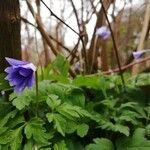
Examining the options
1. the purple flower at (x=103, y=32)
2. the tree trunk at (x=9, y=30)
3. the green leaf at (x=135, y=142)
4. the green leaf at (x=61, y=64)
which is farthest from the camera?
the purple flower at (x=103, y=32)

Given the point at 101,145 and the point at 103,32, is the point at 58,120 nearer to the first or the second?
the point at 101,145

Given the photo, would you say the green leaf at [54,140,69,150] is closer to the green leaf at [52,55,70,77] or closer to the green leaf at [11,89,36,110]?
the green leaf at [11,89,36,110]

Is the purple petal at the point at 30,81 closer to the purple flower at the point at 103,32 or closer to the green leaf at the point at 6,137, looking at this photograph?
the green leaf at the point at 6,137

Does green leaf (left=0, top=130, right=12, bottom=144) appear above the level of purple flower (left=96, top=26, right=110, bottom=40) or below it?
below

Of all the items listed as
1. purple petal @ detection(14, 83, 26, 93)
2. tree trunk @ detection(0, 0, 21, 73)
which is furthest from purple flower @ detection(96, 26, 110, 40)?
purple petal @ detection(14, 83, 26, 93)

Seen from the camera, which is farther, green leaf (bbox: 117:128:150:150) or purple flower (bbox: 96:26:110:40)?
purple flower (bbox: 96:26:110:40)

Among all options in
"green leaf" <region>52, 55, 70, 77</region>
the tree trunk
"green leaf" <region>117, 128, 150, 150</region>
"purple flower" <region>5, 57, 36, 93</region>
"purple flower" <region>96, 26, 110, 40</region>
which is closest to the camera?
"purple flower" <region>5, 57, 36, 93</region>

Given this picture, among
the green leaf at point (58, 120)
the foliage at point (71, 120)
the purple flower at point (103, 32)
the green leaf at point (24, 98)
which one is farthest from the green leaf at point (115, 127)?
the purple flower at point (103, 32)

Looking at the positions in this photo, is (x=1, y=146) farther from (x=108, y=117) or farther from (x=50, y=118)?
(x=108, y=117)
